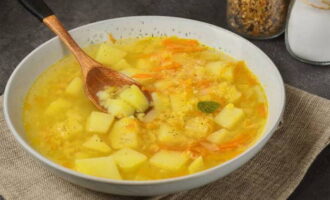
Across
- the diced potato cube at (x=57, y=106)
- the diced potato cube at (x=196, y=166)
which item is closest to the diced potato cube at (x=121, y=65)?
the diced potato cube at (x=57, y=106)

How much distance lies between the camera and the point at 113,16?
12.0 ft

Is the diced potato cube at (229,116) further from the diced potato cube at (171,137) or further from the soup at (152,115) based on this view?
the diced potato cube at (171,137)

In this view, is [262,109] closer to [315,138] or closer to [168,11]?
[315,138]

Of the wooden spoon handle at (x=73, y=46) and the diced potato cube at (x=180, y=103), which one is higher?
the wooden spoon handle at (x=73, y=46)

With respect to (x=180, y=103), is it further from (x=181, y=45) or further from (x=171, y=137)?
(x=181, y=45)

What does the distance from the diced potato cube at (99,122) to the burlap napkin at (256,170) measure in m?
0.26

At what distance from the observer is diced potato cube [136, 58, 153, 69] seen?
2783 mm

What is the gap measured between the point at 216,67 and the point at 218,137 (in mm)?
529

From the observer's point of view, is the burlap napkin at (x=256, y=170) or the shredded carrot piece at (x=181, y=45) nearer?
the burlap napkin at (x=256, y=170)

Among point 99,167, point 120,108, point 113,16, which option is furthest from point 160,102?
point 113,16

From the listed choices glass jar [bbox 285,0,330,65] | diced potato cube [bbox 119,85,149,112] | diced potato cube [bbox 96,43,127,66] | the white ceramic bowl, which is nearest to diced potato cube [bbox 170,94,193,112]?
diced potato cube [bbox 119,85,149,112]

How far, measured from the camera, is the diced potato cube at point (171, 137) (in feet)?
7.53

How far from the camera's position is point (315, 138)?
2.46 m

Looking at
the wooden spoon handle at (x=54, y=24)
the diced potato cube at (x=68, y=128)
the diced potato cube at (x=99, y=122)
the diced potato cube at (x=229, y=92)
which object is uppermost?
the wooden spoon handle at (x=54, y=24)
